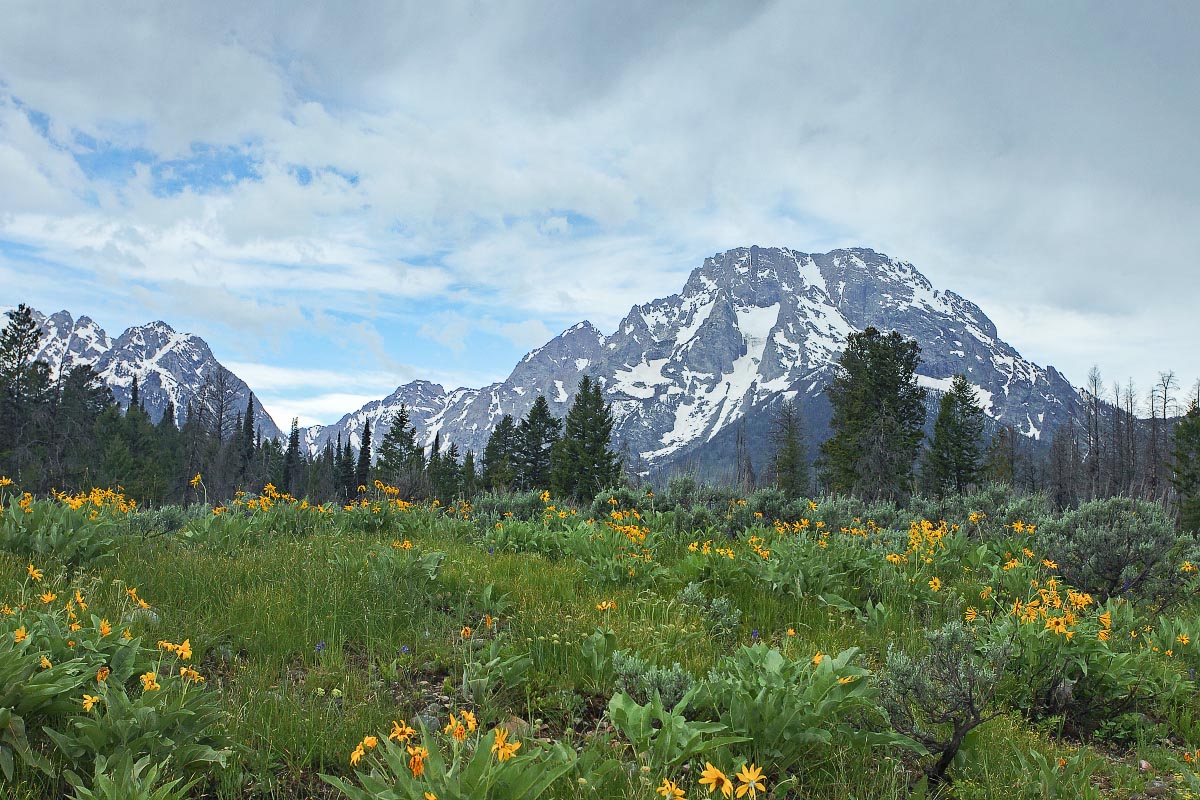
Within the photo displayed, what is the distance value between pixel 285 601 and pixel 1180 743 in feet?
18.8

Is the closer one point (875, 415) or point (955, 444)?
point (875, 415)

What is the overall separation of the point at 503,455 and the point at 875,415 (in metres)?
35.1

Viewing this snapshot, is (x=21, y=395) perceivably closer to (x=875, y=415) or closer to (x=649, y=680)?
(x=875, y=415)

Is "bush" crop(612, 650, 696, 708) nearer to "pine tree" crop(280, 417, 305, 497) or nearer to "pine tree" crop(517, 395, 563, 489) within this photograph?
"pine tree" crop(517, 395, 563, 489)

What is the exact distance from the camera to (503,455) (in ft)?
200

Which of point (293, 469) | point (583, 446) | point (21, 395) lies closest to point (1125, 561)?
point (583, 446)

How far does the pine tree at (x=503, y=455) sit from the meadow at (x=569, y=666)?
45.8 meters

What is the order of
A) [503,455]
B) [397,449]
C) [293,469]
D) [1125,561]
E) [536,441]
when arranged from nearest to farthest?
[1125,561]
[536,441]
[503,455]
[397,449]
[293,469]

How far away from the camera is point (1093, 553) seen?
6805mm

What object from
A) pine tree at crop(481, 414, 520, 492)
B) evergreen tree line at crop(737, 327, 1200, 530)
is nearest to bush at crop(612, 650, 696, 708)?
evergreen tree line at crop(737, 327, 1200, 530)

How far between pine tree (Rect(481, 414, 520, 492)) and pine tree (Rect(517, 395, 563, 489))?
69 cm

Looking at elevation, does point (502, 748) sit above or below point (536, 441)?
below

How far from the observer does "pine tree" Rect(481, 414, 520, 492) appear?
5319cm

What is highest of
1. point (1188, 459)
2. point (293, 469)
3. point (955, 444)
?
point (955, 444)
